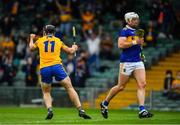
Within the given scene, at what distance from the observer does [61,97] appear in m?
28.6

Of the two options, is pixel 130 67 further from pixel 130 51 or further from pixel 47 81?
pixel 47 81

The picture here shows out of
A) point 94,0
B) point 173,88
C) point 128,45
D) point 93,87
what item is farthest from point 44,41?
point 94,0

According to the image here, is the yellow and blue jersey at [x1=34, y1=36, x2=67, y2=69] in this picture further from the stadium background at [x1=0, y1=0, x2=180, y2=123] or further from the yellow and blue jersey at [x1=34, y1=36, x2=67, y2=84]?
the stadium background at [x1=0, y1=0, x2=180, y2=123]

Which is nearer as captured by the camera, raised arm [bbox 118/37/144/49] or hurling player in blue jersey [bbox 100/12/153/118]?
raised arm [bbox 118/37/144/49]

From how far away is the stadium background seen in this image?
28.3 m

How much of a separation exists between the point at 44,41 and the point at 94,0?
16156mm

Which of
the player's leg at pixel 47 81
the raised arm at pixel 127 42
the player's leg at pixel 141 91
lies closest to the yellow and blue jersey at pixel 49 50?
the player's leg at pixel 47 81

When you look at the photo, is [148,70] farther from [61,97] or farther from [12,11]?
[12,11]

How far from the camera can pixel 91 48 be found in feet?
103

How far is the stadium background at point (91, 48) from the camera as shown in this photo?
28.3 metres

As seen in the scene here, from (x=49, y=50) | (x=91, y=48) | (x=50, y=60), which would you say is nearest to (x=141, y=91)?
(x=50, y=60)

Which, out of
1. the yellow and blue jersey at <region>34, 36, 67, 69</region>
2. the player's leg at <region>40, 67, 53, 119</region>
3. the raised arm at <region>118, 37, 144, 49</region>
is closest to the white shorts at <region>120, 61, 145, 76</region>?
the raised arm at <region>118, 37, 144, 49</region>

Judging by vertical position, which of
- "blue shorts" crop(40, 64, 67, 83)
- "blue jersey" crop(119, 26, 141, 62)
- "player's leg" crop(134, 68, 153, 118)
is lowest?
"player's leg" crop(134, 68, 153, 118)

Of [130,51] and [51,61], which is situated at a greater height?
[130,51]
